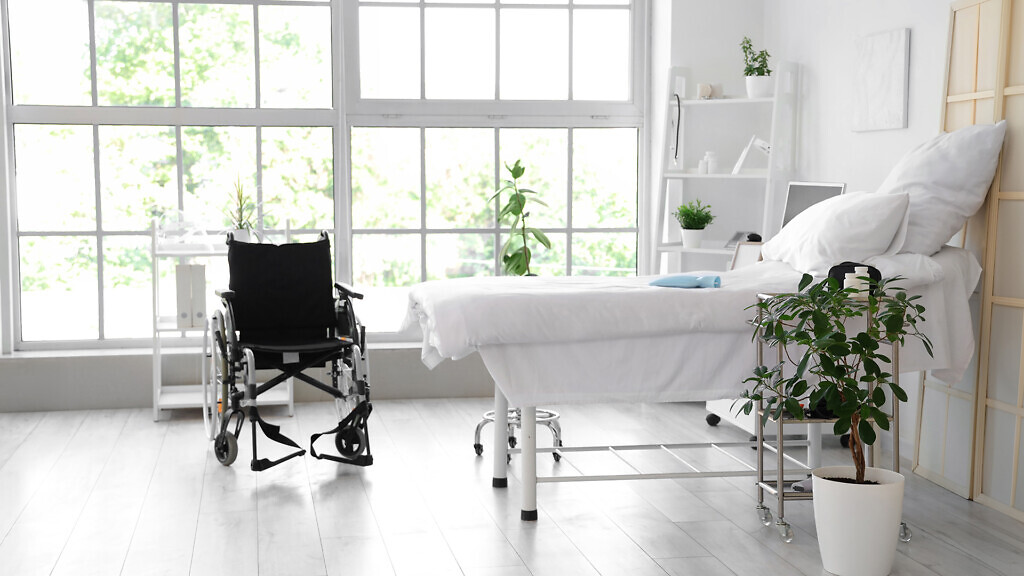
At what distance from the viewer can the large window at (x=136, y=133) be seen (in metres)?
5.11

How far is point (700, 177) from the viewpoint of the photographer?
509cm

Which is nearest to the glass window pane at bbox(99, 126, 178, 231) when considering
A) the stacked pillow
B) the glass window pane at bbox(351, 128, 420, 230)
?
the glass window pane at bbox(351, 128, 420, 230)

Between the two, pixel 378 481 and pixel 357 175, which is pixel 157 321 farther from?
pixel 378 481

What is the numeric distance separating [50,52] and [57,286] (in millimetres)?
1183

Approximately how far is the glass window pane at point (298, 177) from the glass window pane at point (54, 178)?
883 mm

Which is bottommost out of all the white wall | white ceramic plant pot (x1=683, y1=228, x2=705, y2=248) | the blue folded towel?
the blue folded towel

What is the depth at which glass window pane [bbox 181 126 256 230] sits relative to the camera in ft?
17.2

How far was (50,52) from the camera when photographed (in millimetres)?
5090

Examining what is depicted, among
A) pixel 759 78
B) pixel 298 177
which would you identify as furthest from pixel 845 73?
pixel 298 177

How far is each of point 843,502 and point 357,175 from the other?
134 inches

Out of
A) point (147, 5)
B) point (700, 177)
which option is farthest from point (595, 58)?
point (147, 5)

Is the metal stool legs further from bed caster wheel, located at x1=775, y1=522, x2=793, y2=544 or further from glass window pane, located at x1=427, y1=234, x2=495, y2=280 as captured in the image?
glass window pane, located at x1=427, y1=234, x2=495, y2=280

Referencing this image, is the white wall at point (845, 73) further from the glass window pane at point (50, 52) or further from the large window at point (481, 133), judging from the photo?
the glass window pane at point (50, 52)

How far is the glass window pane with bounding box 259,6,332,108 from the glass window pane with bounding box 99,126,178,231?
57 centimetres
